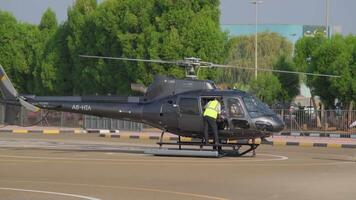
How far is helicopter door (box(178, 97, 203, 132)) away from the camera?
22.0 metres

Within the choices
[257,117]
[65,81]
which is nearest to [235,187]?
[257,117]

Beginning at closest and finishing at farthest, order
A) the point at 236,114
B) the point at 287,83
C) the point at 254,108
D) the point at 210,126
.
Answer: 1. the point at 236,114
2. the point at 254,108
3. the point at 210,126
4. the point at 287,83

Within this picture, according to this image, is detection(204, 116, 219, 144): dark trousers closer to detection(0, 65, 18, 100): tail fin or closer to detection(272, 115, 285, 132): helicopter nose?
detection(272, 115, 285, 132): helicopter nose

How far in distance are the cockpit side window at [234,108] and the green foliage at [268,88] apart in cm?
3674

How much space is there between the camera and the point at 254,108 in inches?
855

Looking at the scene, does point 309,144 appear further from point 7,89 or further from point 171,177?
point 171,177

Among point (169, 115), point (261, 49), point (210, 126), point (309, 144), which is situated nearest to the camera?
point (210, 126)

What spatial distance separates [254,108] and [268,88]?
123 ft

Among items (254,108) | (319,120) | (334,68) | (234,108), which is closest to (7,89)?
(234,108)

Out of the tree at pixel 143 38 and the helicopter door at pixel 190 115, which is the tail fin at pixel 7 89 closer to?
the helicopter door at pixel 190 115

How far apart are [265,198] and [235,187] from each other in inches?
64.5

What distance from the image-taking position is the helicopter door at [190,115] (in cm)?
2203

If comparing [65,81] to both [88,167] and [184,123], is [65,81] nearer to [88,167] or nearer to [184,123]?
[184,123]

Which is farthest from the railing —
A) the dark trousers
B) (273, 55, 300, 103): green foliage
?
the dark trousers
